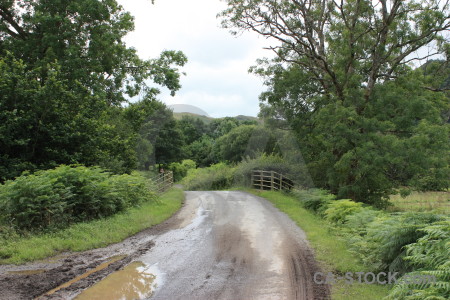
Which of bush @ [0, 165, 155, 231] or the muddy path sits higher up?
bush @ [0, 165, 155, 231]

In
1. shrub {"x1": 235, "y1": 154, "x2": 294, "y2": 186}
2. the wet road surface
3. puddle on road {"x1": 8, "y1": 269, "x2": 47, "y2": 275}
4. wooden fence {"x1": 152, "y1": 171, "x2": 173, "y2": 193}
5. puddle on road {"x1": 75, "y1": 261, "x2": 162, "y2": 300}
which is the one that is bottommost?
puddle on road {"x1": 8, "y1": 269, "x2": 47, "y2": 275}

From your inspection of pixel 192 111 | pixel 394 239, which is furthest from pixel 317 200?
pixel 192 111

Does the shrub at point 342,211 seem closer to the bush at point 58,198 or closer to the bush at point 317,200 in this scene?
the bush at point 317,200

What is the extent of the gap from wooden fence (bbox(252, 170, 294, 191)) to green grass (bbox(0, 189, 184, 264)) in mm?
11204

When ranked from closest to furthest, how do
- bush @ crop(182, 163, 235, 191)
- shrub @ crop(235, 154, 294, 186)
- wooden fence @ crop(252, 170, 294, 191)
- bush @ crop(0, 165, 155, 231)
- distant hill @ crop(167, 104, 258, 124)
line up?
bush @ crop(0, 165, 155, 231) → wooden fence @ crop(252, 170, 294, 191) → shrub @ crop(235, 154, 294, 186) → bush @ crop(182, 163, 235, 191) → distant hill @ crop(167, 104, 258, 124)

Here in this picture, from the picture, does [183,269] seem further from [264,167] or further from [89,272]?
[264,167]

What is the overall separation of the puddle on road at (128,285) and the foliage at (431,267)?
380 cm

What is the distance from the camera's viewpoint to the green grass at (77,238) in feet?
24.6

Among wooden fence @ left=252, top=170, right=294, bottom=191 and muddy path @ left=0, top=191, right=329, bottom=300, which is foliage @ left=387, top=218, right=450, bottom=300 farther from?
wooden fence @ left=252, top=170, right=294, bottom=191

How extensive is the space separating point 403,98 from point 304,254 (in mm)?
12172

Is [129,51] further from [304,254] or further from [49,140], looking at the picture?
[304,254]

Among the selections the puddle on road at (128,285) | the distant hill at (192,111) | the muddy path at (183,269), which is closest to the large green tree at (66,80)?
the muddy path at (183,269)

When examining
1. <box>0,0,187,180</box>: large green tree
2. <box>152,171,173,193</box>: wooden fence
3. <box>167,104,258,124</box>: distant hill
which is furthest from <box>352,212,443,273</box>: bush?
<box>167,104,258,124</box>: distant hill

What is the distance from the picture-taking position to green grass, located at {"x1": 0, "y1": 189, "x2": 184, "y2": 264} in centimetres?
749
